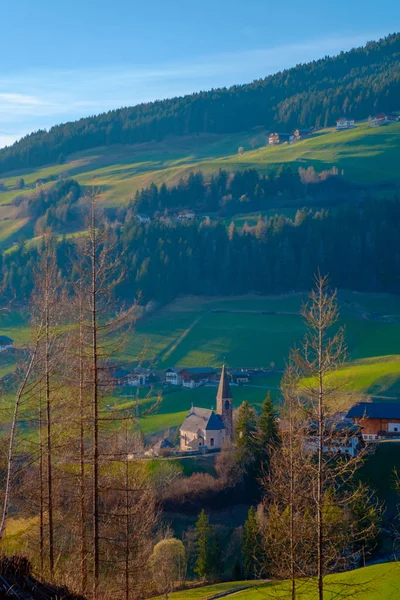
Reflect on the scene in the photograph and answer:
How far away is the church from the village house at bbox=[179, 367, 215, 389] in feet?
52.9

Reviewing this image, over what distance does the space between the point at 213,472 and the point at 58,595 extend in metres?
40.0

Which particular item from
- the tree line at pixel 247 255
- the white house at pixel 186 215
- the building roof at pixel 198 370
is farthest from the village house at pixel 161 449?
the white house at pixel 186 215

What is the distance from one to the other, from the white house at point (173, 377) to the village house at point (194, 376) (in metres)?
0.37

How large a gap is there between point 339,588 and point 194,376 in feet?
177

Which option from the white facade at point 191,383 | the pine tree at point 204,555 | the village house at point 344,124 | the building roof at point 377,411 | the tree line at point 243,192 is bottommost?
the pine tree at point 204,555

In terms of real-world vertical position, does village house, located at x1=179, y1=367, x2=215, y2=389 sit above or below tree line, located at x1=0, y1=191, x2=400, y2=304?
below

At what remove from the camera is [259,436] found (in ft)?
160

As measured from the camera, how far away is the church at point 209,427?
58.0 metres

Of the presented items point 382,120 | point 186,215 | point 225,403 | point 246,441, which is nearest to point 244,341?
point 225,403

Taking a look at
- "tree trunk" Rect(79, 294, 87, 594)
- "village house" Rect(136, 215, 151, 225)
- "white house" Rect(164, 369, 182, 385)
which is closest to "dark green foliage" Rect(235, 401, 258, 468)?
"white house" Rect(164, 369, 182, 385)

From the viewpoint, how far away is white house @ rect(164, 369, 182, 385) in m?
79.4

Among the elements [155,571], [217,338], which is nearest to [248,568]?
[155,571]

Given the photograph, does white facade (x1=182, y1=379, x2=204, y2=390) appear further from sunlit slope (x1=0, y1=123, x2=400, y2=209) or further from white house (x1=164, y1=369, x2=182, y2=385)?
sunlit slope (x1=0, y1=123, x2=400, y2=209)

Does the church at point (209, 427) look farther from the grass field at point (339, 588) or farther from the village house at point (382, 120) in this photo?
the village house at point (382, 120)
